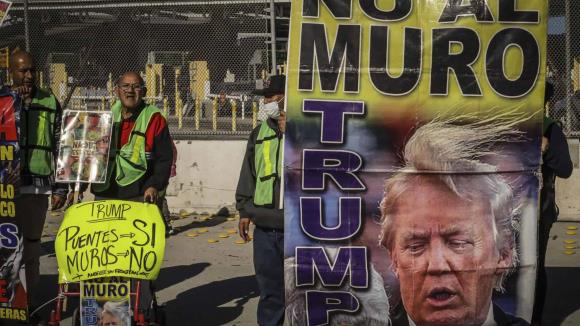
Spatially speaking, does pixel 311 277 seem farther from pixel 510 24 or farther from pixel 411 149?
pixel 510 24

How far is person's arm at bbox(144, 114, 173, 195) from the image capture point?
6.41 meters

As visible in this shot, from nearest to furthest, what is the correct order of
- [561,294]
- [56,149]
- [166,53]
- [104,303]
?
[104,303]
[56,149]
[561,294]
[166,53]

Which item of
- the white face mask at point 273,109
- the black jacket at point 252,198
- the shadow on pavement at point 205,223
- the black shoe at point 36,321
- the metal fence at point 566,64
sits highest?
the metal fence at point 566,64

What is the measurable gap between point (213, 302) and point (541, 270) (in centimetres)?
281

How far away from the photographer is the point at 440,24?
490 cm

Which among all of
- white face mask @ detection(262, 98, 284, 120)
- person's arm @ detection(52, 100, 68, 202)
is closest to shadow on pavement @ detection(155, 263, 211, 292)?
person's arm @ detection(52, 100, 68, 202)

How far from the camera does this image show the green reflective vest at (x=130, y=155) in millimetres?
6344

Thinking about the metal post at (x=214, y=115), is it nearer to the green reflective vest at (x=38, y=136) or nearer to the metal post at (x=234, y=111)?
the metal post at (x=234, y=111)

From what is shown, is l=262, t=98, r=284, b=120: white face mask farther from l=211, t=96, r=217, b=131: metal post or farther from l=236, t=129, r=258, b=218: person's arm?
l=211, t=96, r=217, b=131: metal post

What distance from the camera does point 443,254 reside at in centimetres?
502

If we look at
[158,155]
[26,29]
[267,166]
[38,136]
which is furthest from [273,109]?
[26,29]

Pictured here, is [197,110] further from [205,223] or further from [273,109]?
[273,109]

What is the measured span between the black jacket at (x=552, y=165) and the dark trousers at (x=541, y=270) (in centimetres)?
6

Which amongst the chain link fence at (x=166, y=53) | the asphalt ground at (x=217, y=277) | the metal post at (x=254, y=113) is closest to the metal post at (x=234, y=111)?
the chain link fence at (x=166, y=53)
